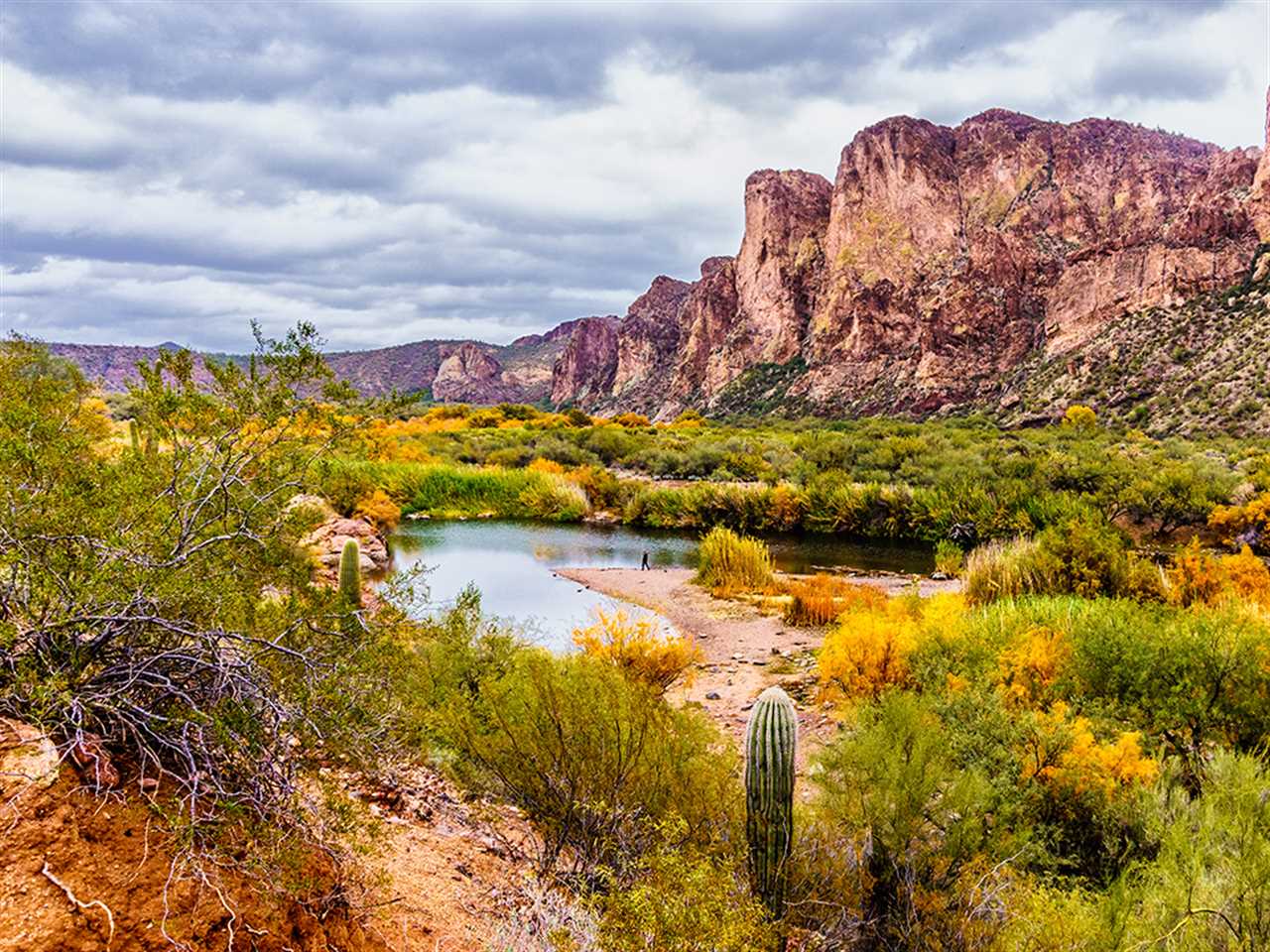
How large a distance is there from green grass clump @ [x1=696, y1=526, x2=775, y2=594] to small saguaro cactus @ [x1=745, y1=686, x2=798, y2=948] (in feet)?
37.0

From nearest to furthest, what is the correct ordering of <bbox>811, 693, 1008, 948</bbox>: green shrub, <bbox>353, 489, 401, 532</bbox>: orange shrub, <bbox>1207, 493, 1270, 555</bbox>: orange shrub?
1. <bbox>811, 693, 1008, 948</bbox>: green shrub
2. <bbox>1207, 493, 1270, 555</bbox>: orange shrub
3. <bbox>353, 489, 401, 532</bbox>: orange shrub

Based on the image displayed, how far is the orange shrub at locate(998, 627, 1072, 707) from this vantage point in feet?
20.6

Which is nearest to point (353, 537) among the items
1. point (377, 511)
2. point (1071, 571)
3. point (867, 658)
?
point (377, 511)

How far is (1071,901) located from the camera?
3.60 meters

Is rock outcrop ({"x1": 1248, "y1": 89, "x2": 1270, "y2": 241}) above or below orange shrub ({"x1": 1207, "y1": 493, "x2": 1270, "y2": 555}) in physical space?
above

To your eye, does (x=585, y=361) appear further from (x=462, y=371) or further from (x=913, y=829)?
(x=913, y=829)

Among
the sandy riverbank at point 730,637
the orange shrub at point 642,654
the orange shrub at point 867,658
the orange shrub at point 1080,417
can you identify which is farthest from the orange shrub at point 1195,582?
the orange shrub at point 1080,417

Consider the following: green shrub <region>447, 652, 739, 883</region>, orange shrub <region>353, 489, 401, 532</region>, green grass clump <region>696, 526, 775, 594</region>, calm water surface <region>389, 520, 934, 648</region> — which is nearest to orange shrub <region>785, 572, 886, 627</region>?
green grass clump <region>696, 526, 775, 594</region>

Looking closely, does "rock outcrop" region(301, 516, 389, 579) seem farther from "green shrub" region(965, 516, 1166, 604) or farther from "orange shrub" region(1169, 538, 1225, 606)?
"orange shrub" region(1169, 538, 1225, 606)

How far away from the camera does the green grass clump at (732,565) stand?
15805 mm

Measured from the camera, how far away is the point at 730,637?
12258mm

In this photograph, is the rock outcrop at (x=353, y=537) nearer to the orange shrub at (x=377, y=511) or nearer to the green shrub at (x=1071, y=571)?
the orange shrub at (x=377, y=511)

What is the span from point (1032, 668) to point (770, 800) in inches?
146

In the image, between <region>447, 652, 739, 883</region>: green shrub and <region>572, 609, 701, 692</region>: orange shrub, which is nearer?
<region>447, 652, 739, 883</region>: green shrub
